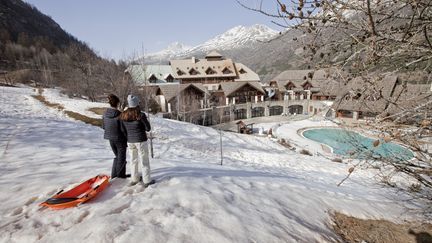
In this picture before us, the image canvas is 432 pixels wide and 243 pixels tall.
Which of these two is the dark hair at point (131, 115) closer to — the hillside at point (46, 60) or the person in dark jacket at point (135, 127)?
the person in dark jacket at point (135, 127)

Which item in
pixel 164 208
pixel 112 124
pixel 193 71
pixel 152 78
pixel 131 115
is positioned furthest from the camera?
pixel 193 71

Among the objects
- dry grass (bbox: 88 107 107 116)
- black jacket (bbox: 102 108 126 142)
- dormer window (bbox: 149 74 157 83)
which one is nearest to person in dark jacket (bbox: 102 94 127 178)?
black jacket (bbox: 102 108 126 142)

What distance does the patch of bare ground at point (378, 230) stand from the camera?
4285mm

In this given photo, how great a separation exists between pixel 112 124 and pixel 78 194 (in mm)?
1634

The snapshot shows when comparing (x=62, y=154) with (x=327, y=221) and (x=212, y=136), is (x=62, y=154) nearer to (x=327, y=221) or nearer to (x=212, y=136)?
(x=327, y=221)

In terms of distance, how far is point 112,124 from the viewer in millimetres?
4781

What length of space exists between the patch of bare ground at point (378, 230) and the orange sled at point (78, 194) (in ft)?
17.1

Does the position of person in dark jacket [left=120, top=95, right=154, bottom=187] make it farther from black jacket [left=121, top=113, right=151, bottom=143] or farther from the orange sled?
the orange sled

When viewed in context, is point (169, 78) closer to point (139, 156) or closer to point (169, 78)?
point (169, 78)

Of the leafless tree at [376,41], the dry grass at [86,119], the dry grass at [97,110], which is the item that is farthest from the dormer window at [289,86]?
the leafless tree at [376,41]

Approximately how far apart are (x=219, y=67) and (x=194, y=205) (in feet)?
173

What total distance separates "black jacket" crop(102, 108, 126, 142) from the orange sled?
3.47ft

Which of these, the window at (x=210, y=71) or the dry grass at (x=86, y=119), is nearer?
the dry grass at (x=86, y=119)

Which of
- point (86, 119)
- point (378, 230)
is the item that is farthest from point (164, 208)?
point (86, 119)
